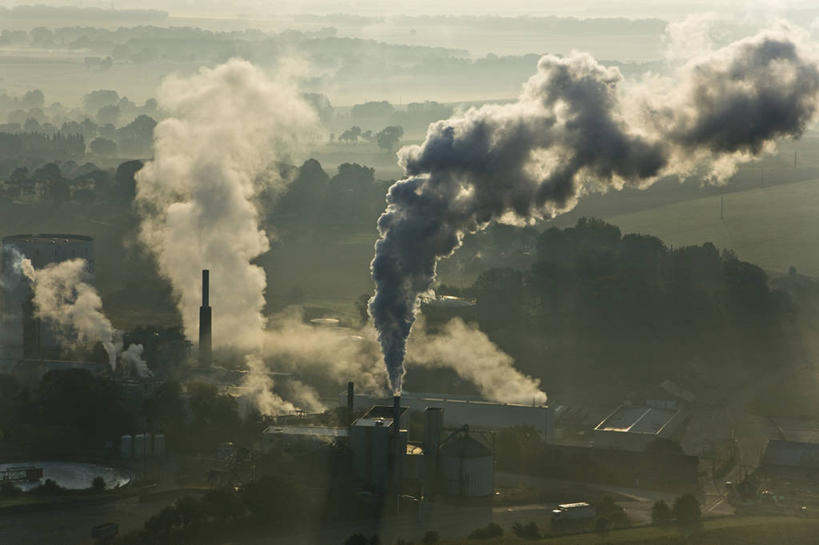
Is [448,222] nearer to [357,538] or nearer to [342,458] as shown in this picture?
[342,458]

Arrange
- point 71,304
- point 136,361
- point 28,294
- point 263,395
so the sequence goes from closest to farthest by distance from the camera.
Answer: point 263,395, point 136,361, point 28,294, point 71,304

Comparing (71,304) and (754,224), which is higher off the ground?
(754,224)

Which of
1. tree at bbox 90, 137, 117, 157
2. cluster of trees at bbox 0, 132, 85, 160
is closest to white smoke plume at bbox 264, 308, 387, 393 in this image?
cluster of trees at bbox 0, 132, 85, 160

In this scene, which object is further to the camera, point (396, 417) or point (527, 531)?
Answer: point (396, 417)

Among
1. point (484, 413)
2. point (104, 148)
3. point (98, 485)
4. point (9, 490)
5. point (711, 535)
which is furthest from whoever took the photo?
point (104, 148)

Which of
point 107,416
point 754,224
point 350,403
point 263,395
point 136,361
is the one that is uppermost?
point 754,224

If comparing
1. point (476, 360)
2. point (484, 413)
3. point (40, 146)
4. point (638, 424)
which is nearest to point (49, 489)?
point (484, 413)

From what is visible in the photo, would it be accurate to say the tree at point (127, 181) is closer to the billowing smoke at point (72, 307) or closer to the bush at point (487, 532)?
the billowing smoke at point (72, 307)

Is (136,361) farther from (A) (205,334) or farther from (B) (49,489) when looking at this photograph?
(B) (49,489)
